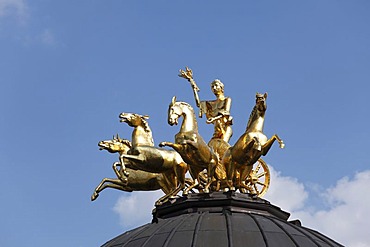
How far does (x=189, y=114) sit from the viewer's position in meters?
22.7

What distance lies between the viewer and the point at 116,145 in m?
24.2

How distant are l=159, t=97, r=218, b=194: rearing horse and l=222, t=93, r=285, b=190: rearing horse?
47cm

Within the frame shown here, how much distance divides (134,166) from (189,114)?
2.05 meters

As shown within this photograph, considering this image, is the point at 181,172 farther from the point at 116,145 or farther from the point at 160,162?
the point at 116,145

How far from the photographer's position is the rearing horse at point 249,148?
870 inches

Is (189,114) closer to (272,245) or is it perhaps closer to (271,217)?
(271,217)

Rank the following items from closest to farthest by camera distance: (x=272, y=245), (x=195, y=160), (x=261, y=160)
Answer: (x=272, y=245) → (x=195, y=160) → (x=261, y=160)

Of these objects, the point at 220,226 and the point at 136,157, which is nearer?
the point at 220,226

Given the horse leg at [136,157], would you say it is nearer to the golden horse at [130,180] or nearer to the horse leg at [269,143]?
the golden horse at [130,180]

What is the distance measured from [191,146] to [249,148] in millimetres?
1515

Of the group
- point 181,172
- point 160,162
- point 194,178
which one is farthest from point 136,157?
point 194,178

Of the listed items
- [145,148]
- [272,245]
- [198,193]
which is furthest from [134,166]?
[272,245]

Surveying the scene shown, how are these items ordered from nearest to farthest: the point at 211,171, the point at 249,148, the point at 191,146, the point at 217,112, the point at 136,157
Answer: the point at 191,146, the point at 249,148, the point at 211,171, the point at 136,157, the point at 217,112

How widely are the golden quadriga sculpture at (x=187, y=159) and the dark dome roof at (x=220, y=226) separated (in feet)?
2.57
